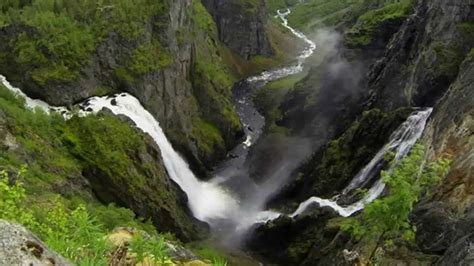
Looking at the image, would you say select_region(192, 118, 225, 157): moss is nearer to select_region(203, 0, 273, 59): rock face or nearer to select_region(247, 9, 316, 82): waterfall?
select_region(247, 9, 316, 82): waterfall

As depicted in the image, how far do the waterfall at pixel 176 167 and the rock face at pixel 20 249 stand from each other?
126ft

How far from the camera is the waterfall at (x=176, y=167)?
48.9 m

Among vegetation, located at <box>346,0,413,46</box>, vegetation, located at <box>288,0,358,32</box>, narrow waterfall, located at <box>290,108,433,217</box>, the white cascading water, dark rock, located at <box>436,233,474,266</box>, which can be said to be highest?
vegetation, located at <box>288,0,358,32</box>

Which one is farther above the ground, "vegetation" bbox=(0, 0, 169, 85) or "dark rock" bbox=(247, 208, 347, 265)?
"vegetation" bbox=(0, 0, 169, 85)

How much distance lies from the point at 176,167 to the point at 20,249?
4565 centimetres

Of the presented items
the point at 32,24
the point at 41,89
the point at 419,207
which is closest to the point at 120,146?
the point at 41,89

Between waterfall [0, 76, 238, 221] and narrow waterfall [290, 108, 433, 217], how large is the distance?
28.1 ft

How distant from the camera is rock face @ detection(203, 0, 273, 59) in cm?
11181

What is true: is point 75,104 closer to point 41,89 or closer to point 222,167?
point 41,89

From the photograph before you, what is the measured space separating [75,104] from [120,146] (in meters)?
6.52

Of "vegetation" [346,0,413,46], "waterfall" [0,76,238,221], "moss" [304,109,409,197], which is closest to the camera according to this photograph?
"moss" [304,109,409,197]

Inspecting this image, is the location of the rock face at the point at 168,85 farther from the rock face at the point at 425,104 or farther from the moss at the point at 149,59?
the rock face at the point at 425,104

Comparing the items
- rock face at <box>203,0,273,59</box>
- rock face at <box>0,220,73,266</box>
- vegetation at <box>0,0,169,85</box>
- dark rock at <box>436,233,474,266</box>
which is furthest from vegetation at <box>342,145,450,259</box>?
rock face at <box>203,0,273,59</box>

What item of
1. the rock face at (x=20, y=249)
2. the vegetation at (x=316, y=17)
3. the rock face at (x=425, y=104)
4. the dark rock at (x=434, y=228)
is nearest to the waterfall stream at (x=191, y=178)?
the rock face at (x=425, y=104)
